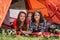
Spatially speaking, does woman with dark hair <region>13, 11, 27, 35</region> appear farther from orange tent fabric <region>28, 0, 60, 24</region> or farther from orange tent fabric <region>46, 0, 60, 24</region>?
orange tent fabric <region>46, 0, 60, 24</region>

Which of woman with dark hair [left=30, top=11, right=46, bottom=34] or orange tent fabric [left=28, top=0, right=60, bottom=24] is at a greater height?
orange tent fabric [left=28, top=0, right=60, bottom=24]

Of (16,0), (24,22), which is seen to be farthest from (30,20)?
(16,0)

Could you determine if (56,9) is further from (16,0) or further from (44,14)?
(16,0)

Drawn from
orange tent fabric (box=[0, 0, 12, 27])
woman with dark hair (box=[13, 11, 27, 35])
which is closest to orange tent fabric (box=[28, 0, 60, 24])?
woman with dark hair (box=[13, 11, 27, 35])

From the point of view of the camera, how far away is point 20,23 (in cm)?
454

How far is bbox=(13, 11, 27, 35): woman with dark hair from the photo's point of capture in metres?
4.51

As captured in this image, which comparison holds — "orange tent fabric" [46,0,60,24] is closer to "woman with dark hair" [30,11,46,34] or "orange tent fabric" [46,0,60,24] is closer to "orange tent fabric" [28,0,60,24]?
"orange tent fabric" [28,0,60,24]

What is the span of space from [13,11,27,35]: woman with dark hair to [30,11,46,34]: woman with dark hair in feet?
0.41

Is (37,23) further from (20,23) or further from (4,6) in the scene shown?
(4,6)

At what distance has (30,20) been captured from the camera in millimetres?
4527

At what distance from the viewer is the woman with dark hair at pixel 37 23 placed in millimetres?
4499

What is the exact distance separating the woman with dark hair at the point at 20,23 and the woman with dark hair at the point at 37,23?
0.12 m

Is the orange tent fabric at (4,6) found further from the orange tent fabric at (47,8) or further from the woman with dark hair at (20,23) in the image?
the orange tent fabric at (47,8)

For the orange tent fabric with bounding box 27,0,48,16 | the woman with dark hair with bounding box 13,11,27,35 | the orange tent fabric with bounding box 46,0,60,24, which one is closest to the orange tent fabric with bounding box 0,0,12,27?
the woman with dark hair with bounding box 13,11,27,35
